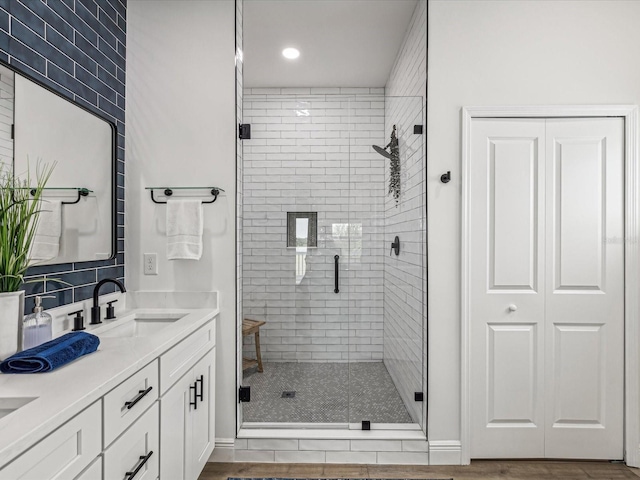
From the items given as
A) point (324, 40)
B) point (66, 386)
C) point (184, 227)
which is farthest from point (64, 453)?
point (324, 40)

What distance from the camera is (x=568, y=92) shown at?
2.38 meters

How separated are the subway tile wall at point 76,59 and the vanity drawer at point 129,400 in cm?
63

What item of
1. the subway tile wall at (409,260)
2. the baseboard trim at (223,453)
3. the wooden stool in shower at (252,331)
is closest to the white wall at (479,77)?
the subway tile wall at (409,260)

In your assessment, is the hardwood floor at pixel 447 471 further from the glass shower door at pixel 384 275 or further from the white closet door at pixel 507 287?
the glass shower door at pixel 384 275

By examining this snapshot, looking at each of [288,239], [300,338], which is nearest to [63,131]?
[288,239]

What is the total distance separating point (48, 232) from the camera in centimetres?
171

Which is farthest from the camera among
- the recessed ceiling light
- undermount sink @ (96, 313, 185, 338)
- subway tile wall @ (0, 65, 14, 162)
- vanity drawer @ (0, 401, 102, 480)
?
the recessed ceiling light

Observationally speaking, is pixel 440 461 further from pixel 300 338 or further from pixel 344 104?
pixel 344 104

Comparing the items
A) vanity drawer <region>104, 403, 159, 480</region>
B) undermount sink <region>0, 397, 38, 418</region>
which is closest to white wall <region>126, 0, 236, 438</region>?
vanity drawer <region>104, 403, 159, 480</region>

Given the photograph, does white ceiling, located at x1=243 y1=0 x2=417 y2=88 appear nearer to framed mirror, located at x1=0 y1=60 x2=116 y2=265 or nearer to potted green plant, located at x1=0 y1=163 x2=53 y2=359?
framed mirror, located at x1=0 y1=60 x2=116 y2=265

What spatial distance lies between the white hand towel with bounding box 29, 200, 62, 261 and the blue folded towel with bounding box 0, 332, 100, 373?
1.62 ft

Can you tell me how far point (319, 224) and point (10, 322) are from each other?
165 cm

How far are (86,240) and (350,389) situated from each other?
1757mm

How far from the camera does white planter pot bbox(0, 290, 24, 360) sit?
50.3 inches
